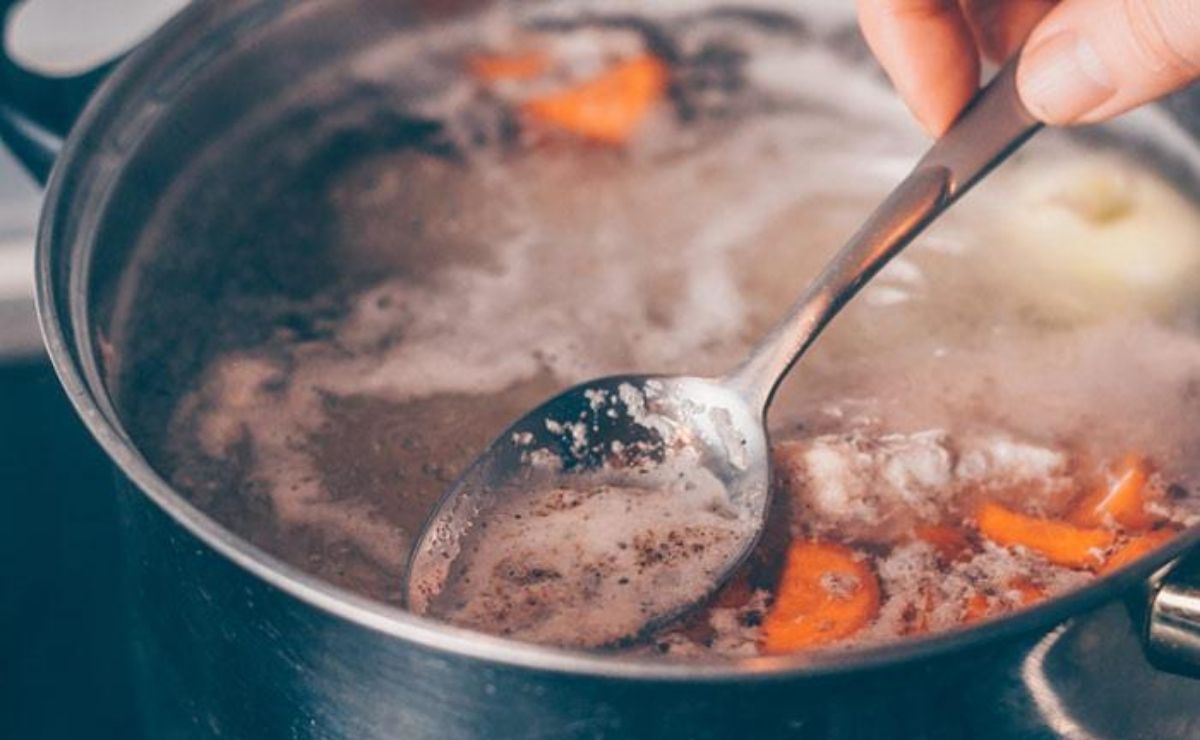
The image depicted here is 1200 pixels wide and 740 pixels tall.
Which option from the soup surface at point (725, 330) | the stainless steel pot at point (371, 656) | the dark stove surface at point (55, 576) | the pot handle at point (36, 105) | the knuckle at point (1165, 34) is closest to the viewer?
the stainless steel pot at point (371, 656)

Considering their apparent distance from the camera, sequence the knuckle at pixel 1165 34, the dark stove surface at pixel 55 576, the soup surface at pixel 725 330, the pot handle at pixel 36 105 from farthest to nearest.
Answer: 1. the dark stove surface at pixel 55 576
2. the pot handle at pixel 36 105
3. the soup surface at pixel 725 330
4. the knuckle at pixel 1165 34

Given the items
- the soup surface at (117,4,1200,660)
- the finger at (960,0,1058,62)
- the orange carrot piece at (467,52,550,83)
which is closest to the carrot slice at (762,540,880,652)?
the soup surface at (117,4,1200,660)

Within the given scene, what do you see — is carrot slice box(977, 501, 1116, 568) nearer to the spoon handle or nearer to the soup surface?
the soup surface

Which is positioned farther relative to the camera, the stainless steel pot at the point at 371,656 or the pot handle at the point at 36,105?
the pot handle at the point at 36,105

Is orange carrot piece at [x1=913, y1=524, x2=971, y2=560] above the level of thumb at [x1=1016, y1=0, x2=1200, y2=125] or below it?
below

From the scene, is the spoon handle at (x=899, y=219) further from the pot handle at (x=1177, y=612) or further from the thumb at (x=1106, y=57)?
the pot handle at (x=1177, y=612)

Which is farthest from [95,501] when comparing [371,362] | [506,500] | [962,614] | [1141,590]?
[1141,590]

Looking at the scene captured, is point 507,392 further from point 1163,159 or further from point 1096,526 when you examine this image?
point 1163,159

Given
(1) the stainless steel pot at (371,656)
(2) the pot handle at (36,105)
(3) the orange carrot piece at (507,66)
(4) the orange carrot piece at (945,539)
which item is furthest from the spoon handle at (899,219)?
(2) the pot handle at (36,105)

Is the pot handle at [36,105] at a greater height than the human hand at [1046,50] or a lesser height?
lesser
